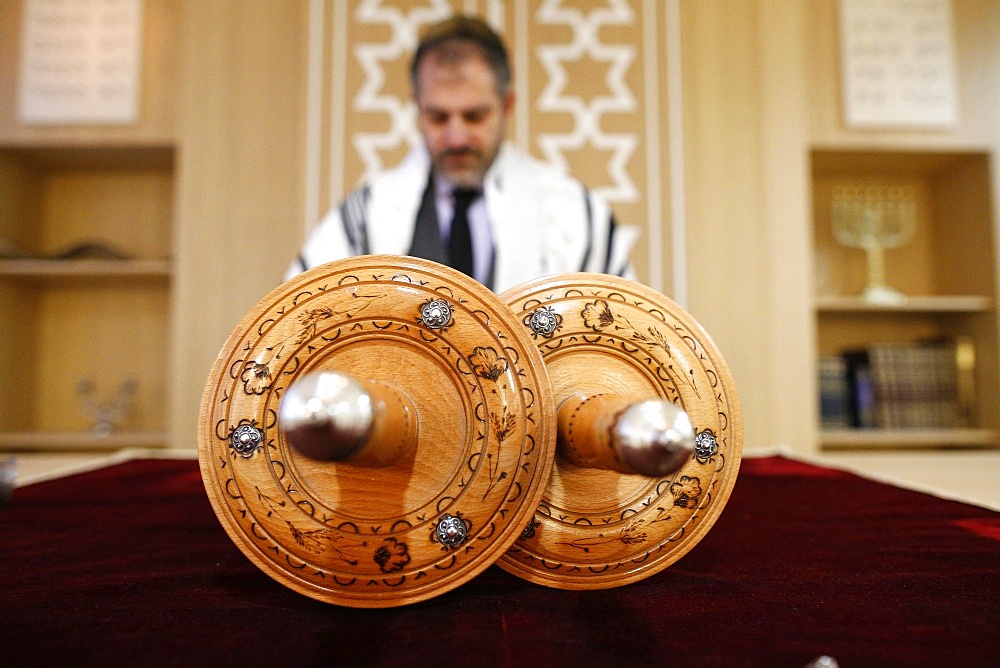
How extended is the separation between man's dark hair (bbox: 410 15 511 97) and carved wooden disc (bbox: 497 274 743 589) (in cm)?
168

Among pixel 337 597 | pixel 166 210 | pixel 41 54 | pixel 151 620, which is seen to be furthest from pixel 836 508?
pixel 41 54

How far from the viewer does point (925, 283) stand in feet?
7.88

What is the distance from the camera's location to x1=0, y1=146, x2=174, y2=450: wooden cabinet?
7.07 ft

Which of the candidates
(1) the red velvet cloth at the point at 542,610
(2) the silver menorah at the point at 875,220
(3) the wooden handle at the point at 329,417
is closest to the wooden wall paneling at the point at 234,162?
(1) the red velvet cloth at the point at 542,610

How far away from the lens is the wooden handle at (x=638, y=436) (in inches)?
11.7

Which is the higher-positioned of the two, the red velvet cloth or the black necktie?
the black necktie

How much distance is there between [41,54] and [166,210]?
0.62m

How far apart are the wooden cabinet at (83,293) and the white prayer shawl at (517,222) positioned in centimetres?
81

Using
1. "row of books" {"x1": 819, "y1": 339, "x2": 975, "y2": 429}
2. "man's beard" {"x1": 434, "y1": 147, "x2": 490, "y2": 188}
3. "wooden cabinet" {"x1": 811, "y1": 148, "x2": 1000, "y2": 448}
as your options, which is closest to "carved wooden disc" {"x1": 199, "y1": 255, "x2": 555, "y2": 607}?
"man's beard" {"x1": 434, "y1": 147, "x2": 490, "y2": 188}

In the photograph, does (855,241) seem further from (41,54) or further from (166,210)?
(41,54)

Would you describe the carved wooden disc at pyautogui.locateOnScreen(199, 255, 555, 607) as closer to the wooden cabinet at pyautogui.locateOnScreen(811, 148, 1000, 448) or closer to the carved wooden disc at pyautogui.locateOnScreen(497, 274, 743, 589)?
the carved wooden disc at pyautogui.locateOnScreen(497, 274, 743, 589)

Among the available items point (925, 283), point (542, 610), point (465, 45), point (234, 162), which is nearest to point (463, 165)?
point (465, 45)

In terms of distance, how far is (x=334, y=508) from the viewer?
15.7 inches

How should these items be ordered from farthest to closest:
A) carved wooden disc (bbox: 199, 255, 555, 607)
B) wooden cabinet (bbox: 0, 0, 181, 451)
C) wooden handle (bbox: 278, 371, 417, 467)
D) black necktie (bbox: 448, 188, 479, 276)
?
wooden cabinet (bbox: 0, 0, 181, 451) < black necktie (bbox: 448, 188, 479, 276) < carved wooden disc (bbox: 199, 255, 555, 607) < wooden handle (bbox: 278, 371, 417, 467)
